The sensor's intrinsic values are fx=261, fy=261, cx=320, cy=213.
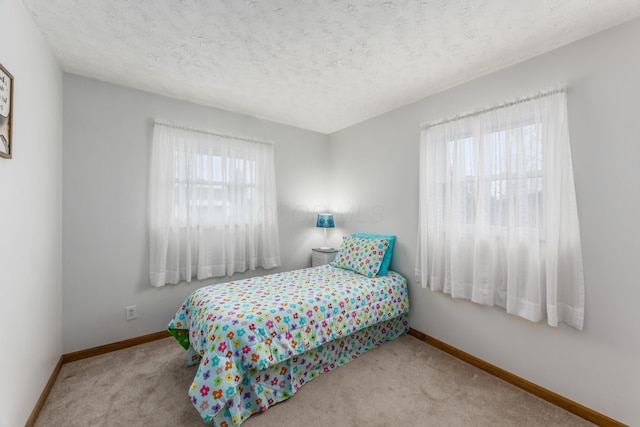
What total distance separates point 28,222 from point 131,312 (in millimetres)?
1319

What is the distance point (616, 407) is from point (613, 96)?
1.92 m

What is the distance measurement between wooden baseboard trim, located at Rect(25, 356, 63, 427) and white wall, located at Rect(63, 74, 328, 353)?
215 millimetres

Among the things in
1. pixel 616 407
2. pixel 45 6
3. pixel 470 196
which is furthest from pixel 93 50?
pixel 616 407

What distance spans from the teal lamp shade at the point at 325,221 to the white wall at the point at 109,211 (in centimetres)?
160

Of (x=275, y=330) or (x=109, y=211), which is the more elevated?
(x=109, y=211)

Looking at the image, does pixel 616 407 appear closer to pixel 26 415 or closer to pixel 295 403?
pixel 295 403

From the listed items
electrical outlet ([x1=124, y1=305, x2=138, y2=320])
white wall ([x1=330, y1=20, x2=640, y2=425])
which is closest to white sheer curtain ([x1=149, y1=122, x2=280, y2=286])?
electrical outlet ([x1=124, y1=305, x2=138, y2=320])

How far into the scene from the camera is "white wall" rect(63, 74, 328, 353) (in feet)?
7.48

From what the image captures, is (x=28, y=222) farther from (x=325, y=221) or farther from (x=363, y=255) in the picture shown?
(x=325, y=221)

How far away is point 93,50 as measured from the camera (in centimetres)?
196

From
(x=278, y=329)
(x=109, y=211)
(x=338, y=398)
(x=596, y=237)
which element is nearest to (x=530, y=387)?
(x=596, y=237)

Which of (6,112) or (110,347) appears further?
(110,347)

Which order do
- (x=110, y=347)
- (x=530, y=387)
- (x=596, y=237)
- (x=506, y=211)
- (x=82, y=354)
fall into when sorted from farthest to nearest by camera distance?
(x=110, y=347), (x=82, y=354), (x=506, y=211), (x=530, y=387), (x=596, y=237)

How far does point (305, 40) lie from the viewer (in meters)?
1.83
